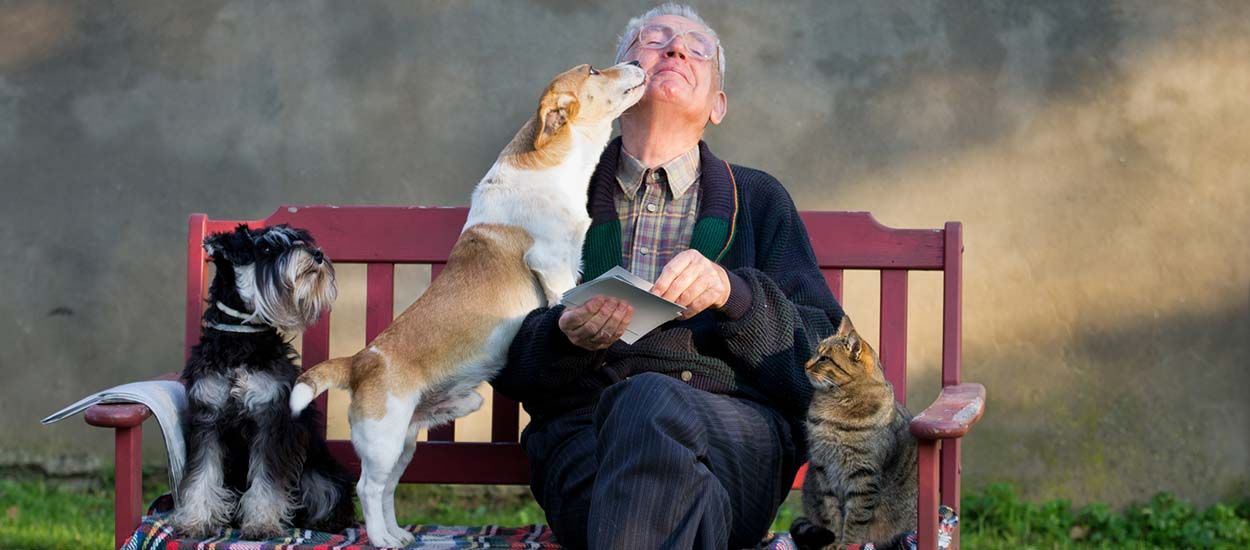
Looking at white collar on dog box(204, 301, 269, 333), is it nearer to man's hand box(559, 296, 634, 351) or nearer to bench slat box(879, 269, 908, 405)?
man's hand box(559, 296, 634, 351)

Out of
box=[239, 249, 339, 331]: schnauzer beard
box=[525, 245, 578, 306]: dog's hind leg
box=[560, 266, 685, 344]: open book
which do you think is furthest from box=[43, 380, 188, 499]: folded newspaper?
box=[560, 266, 685, 344]: open book

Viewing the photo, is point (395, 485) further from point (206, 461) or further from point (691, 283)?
point (691, 283)

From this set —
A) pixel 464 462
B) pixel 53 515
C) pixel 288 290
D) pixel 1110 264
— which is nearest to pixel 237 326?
pixel 288 290

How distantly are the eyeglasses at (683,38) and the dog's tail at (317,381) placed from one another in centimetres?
128

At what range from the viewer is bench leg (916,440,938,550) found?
10.1 ft

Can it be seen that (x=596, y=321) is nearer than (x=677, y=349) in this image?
Yes

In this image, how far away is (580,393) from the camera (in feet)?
11.7

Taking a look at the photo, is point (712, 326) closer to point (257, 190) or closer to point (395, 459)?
point (395, 459)

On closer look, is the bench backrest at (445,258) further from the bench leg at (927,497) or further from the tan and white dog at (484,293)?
the bench leg at (927,497)

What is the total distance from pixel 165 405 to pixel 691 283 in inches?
56.0

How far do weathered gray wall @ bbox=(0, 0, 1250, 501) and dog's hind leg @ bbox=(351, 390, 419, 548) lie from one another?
225 centimetres

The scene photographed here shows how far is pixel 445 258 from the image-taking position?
4.04 m

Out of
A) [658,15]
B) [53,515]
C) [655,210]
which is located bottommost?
[53,515]

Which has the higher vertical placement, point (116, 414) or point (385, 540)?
point (116, 414)
